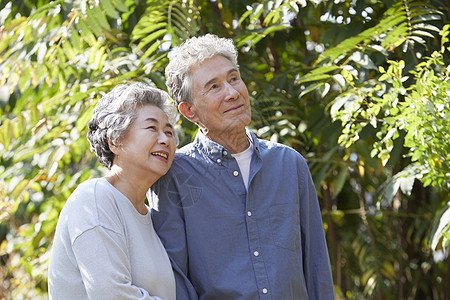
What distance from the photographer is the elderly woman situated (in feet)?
5.18

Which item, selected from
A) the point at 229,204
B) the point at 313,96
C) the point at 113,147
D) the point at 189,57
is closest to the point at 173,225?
the point at 229,204

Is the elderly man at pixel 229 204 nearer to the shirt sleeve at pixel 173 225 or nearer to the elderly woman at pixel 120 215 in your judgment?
the shirt sleeve at pixel 173 225

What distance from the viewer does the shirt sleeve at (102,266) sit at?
1.56 m

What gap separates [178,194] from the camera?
191 cm

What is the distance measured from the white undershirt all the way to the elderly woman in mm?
229

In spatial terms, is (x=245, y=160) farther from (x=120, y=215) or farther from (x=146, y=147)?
(x=120, y=215)

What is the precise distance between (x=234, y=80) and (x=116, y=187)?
1.68 feet

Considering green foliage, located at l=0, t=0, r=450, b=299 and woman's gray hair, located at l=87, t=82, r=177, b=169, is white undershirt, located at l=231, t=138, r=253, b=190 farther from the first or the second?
green foliage, located at l=0, t=0, r=450, b=299

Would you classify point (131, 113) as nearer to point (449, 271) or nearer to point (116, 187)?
point (116, 187)

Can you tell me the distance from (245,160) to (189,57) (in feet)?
1.25

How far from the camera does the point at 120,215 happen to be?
1.70 meters

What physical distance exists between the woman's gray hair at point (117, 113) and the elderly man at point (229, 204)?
6.0 inches

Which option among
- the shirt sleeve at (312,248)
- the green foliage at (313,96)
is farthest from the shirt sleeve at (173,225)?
the green foliage at (313,96)

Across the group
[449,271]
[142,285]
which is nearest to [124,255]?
[142,285]
